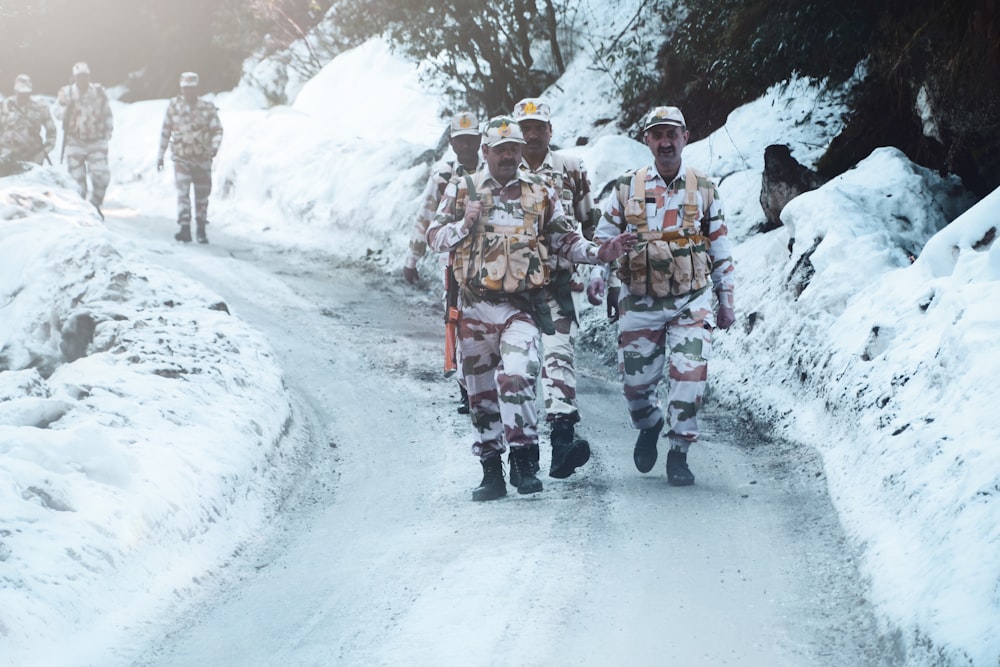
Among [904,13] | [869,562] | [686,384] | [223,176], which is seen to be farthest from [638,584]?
[223,176]

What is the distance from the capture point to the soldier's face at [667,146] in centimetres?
640

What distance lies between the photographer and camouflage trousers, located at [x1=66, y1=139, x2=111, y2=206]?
16.8m

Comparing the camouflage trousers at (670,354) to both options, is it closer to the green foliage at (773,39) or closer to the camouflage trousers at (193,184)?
the green foliage at (773,39)

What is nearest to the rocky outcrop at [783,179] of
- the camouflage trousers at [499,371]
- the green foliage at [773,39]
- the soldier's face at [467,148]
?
the green foliage at [773,39]

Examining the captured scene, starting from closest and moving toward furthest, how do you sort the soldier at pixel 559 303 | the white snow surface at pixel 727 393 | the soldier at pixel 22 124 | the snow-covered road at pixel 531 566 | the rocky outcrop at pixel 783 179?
the snow-covered road at pixel 531 566, the white snow surface at pixel 727 393, the soldier at pixel 559 303, the rocky outcrop at pixel 783 179, the soldier at pixel 22 124

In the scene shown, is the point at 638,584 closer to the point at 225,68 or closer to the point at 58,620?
the point at 58,620

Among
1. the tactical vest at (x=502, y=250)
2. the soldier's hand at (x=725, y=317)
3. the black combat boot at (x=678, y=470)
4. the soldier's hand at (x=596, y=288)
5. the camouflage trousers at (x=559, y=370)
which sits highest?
the tactical vest at (x=502, y=250)

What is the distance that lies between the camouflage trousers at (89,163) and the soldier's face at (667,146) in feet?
40.6

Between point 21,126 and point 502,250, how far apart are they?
1369cm

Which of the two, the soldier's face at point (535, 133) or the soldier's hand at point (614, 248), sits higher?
the soldier's face at point (535, 133)

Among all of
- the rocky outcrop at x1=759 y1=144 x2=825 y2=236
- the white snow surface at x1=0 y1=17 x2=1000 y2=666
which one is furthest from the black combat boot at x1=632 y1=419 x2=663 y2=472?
the rocky outcrop at x1=759 y1=144 x2=825 y2=236

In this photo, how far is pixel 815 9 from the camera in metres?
8.92

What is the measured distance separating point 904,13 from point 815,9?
67cm

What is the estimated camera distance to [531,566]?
503cm
